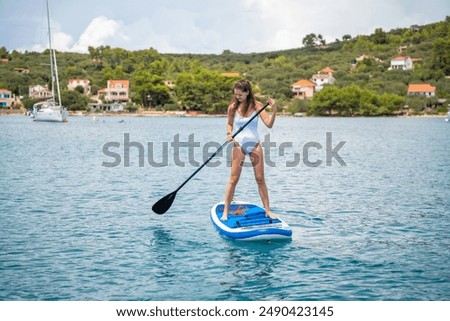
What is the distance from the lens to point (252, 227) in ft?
26.2

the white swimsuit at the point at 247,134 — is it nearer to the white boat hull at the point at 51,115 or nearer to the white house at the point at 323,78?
the white boat hull at the point at 51,115

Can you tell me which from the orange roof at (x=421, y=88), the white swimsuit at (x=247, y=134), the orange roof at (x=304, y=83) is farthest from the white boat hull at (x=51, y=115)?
the white swimsuit at (x=247, y=134)

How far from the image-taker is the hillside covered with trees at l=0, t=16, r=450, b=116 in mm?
90375

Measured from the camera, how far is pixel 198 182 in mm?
16016

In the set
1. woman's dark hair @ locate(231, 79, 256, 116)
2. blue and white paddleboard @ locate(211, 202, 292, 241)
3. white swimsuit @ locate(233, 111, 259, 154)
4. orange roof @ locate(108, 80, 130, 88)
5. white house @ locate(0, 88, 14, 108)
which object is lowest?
blue and white paddleboard @ locate(211, 202, 292, 241)

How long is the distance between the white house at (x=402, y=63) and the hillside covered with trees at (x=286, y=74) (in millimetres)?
1272

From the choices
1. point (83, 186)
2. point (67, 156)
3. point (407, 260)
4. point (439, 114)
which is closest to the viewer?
point (407, 260)

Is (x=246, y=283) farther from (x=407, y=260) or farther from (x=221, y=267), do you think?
(x=407, y=260)

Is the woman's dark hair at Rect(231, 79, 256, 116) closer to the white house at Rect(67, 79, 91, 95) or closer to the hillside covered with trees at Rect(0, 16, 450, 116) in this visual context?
the hillside covered with trees at Rect(0, 16, 450, 116)

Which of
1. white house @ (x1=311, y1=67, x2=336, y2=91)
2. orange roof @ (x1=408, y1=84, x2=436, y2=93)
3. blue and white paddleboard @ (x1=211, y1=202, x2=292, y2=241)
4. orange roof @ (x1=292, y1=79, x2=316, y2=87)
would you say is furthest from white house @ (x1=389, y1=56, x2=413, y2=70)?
blue and white paddleboard @ (x1=211, y1=202, x2=292, y2=241)

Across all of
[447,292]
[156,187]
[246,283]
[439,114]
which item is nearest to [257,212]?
[246,283]

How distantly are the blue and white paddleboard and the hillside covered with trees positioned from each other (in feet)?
207

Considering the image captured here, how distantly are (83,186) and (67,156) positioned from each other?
10.5 metres

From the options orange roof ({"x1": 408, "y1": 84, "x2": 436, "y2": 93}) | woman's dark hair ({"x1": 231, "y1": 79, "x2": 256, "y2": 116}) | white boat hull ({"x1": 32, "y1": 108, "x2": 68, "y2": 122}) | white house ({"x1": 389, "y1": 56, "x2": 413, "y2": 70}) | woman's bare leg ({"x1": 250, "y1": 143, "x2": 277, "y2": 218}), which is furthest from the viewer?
white house ({"x1": 389, "y1": 56, "x2": 413, "y2": 70})
